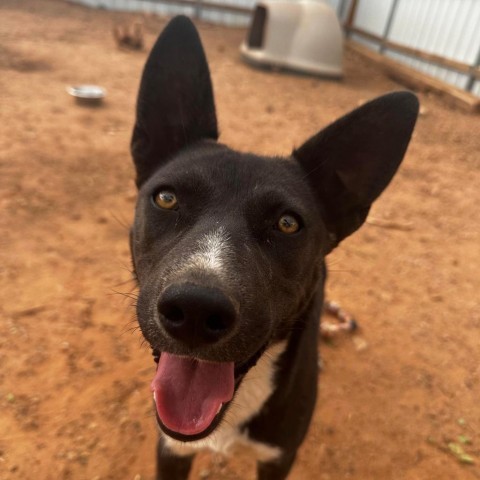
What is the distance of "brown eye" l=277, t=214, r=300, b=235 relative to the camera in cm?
187

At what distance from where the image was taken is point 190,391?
1.78m

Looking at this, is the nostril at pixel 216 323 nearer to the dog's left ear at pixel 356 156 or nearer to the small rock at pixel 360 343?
the dog's left ear at pixel 356 156

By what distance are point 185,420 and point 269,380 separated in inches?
22.4

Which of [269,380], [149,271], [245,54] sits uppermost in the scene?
[149,271]

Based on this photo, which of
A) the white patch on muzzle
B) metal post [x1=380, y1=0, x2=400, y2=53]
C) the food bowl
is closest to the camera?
the white patch on muzzle

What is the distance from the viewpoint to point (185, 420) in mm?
1748

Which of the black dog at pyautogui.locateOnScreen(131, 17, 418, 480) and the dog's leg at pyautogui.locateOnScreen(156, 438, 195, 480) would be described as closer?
the black dog at pyautogui.locateOnScreen(131, 17, 418, 480)

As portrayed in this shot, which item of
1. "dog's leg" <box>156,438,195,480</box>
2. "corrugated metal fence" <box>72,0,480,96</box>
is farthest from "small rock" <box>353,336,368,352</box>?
"corrugated metal fence" <box>72,0,480,96</box>

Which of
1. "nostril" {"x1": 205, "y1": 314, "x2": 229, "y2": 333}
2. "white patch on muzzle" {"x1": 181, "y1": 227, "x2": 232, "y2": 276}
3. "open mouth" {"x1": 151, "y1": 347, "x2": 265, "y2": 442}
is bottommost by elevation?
"open mouth" {"x1": 151, "y1": 347, "x2": 265, "y2": 442}

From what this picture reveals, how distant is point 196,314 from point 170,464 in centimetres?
131

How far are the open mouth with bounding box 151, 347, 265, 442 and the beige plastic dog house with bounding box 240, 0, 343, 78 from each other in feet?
33.2

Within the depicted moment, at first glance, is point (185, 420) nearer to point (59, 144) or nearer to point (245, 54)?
point (59, 144)

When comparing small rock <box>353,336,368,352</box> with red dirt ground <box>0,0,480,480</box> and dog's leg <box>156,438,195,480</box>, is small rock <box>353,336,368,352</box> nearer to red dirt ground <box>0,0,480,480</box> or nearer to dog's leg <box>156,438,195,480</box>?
red dirt ground <box>0,0,480,480</box>

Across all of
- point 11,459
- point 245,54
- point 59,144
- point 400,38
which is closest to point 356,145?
point 11,459
